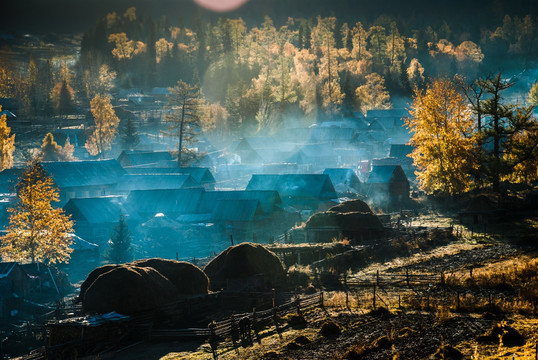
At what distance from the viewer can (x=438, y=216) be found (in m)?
56.3

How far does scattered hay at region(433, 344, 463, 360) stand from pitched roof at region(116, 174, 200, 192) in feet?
192

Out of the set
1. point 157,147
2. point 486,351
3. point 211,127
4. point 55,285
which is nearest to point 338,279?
point 486,351

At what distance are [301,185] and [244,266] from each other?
114ft

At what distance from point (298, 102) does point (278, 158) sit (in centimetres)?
4640

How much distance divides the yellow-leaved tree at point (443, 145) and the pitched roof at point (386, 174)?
7450 millimetres

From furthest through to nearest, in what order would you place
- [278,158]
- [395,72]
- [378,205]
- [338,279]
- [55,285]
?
1. [395,72]
2. [278,158]
3. [378,205]
4. [55,285]
5. [338,279]

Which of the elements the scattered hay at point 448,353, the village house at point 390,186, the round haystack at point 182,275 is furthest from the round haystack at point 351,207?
the scattered hay at point 448,353

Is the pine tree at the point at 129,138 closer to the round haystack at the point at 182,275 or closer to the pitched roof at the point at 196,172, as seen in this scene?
the pitched roof at the point at 196,172

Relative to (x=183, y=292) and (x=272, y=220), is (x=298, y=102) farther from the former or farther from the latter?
(x=183, y=292)

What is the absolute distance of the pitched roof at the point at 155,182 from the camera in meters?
77.8

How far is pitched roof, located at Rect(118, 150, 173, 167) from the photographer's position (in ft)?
330

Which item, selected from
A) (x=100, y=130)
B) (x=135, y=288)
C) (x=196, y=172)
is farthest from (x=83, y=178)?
(x=135, y=288)

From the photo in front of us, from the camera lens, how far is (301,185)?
69.4 metres

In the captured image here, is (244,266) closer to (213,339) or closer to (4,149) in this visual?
(213,339)
